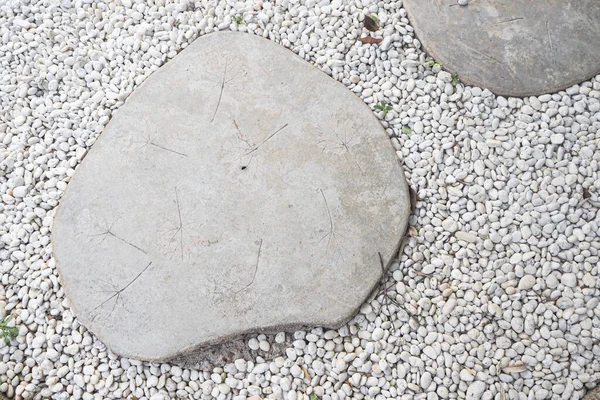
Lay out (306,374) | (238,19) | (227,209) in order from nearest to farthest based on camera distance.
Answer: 1. (306,374)
2. (227,209)
3. (238,19)

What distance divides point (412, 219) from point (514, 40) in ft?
3.28

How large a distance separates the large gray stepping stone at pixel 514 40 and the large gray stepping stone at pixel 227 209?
54cm

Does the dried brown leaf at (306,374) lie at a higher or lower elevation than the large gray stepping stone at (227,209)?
lower

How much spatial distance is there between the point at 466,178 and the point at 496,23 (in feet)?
2.64

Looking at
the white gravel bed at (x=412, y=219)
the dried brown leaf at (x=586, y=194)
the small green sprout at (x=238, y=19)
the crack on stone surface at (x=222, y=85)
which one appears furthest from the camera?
the small green sprout at (x=238, y=19)

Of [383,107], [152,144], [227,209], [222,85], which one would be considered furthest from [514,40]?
[152,144]

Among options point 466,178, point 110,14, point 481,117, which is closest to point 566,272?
point 466,178

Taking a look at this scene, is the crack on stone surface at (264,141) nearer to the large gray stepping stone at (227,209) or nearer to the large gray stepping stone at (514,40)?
the large gray stepping stone at (227,209)

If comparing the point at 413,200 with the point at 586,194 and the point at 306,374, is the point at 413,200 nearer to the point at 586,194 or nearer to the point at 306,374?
the point at 586,194

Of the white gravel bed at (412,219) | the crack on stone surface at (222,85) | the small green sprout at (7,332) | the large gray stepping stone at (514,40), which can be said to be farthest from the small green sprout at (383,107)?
the small green sprout at (7,332)

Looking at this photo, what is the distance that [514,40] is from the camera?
102 inches

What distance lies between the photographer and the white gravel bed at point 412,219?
216cm

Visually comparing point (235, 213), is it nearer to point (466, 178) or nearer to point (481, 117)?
point (466, 178)

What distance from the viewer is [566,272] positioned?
2.25m
